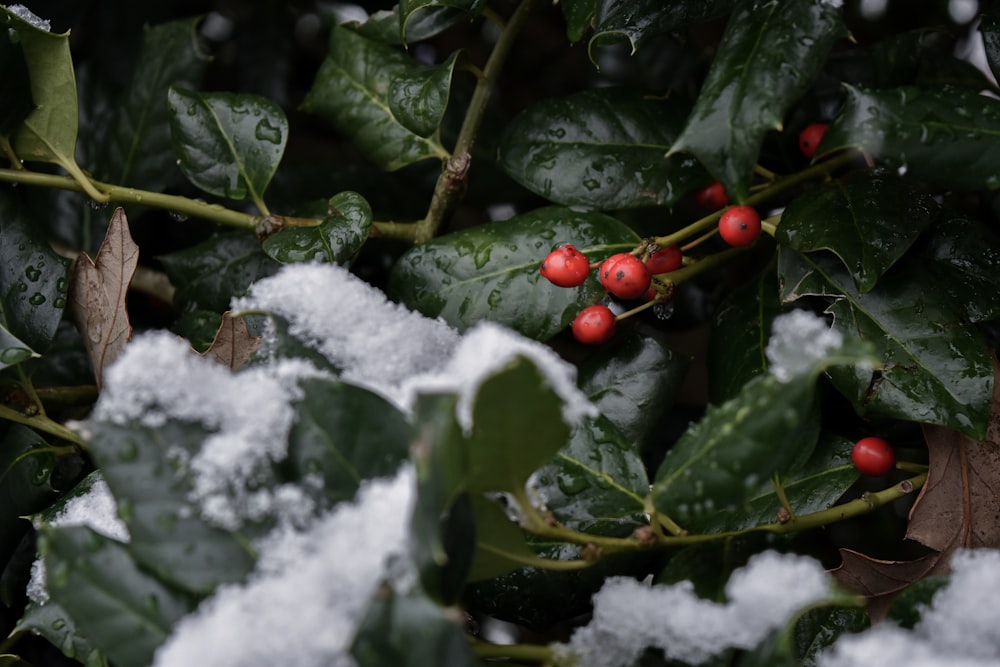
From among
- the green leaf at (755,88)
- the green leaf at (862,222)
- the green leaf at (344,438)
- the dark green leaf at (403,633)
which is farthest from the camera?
the green leaf at (862,222)

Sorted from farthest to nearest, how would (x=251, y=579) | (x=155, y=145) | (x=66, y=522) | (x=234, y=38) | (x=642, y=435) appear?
(x=234, y=38)
(x=155, y=145)
(x=642, y=435)
(x=66, y=522)
(x=251, y=579)

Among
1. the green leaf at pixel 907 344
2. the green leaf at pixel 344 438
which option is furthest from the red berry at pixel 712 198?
the green leaf at pixel 344 438

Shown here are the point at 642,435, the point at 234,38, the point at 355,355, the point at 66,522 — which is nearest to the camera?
the point at 355,355

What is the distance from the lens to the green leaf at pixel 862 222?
94cm

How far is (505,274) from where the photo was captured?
104 cm

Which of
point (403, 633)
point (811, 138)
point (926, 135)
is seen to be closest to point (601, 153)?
point (811, 138)

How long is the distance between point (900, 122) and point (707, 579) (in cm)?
45

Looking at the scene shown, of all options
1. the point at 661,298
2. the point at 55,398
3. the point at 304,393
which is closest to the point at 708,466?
the point at 304,393

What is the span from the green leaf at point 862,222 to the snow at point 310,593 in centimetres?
54

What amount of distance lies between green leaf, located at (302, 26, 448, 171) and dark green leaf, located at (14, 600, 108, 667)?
2.15 feet

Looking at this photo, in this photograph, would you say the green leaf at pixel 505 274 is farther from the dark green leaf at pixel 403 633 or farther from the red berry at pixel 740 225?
the dark green leaf at pixel 403 633

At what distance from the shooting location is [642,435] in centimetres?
102

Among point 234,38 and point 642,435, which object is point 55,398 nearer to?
point 642,435

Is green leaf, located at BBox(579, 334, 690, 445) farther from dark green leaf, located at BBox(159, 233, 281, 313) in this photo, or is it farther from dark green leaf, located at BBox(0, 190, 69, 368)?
dark green leaf, located at BBox(0, 190, 69, 368)
